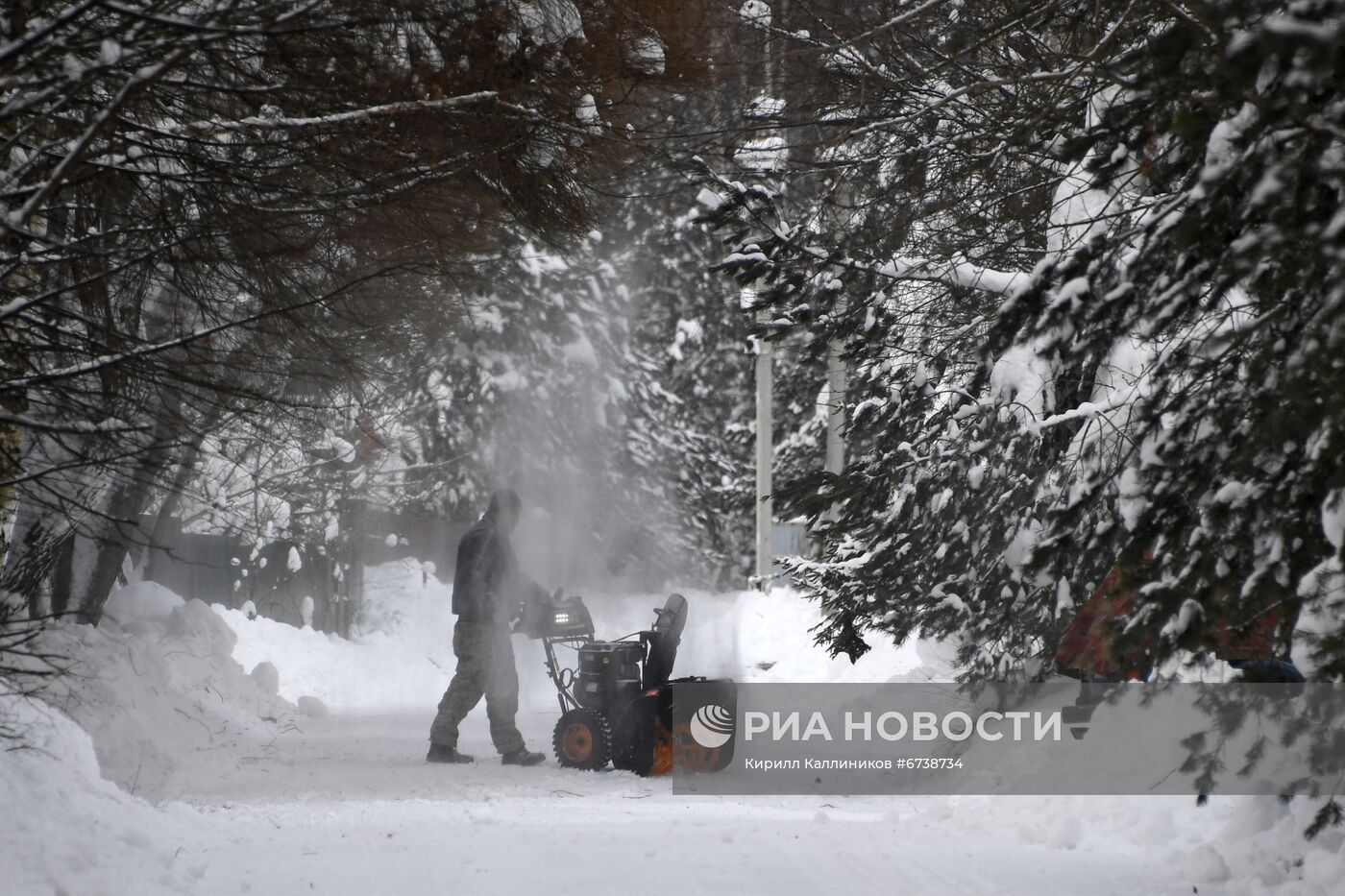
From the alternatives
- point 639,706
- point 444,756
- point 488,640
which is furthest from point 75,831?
point 488,640

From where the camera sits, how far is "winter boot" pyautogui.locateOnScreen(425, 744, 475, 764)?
8.89 m

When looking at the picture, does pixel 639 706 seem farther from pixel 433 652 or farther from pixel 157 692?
pixel 433 652

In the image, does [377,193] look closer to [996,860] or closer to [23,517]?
[996,860]

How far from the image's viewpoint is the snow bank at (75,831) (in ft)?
14.4

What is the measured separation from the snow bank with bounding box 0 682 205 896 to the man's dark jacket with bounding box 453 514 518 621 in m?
3.46

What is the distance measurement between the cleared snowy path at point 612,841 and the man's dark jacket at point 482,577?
1.41 meters

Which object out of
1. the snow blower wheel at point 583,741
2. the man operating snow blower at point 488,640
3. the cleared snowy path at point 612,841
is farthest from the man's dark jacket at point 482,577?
the cleared snowy path at point 612,841

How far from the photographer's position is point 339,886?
15.3 feet

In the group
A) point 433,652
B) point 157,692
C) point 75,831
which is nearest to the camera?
point 75,831

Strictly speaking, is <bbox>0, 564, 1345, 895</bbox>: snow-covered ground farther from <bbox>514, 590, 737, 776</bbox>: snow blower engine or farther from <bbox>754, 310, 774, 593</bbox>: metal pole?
<bbox>754, 310, 774, 593</bbox>: metal pole

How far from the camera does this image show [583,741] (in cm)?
845

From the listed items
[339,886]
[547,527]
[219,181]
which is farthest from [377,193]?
[547,527]

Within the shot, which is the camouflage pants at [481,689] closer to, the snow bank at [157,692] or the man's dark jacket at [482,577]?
the man's dark jacket at [482,577]

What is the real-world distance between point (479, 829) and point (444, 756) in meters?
3.19
